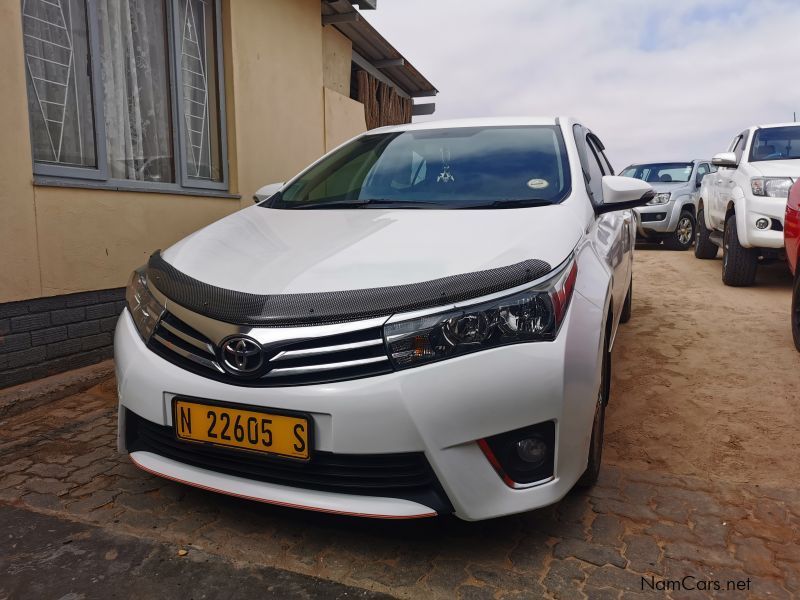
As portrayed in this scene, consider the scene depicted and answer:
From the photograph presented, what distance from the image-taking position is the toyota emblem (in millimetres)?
1817

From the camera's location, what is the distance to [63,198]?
144 inches

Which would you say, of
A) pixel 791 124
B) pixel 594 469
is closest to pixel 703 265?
pixel 791 124

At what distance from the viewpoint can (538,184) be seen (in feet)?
9.03

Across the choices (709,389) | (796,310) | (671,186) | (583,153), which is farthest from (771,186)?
(671,186)

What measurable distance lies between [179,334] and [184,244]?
2.15ft

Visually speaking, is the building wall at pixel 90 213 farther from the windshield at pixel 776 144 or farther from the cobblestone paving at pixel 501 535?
the windshield at pixel 776 144

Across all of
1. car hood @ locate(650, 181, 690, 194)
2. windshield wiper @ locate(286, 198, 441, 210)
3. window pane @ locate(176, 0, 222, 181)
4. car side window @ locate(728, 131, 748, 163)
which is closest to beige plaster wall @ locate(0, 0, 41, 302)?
window pane @ locate(176, 0, 222, 181)

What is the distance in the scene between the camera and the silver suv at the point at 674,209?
36.3 feet

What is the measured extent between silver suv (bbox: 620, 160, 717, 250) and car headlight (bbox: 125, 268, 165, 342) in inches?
383

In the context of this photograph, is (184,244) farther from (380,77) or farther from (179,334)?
(380,77)

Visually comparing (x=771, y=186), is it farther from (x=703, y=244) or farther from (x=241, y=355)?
(x=241, y=355)

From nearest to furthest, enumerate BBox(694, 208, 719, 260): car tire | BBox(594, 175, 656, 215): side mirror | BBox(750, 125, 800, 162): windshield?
BBox(594, 175, 656, 215): side mirror, BBox(750, 125, 800, 162): windshield, BBox(694, 208, 719, 260): car tire

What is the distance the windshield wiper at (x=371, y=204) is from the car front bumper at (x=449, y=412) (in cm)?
102

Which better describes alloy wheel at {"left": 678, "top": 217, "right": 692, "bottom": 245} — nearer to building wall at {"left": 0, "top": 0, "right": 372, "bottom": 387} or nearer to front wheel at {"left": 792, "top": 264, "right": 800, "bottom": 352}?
front wheel at {"left": 792, "top": 264, "right": 800, "bottom": 352}
